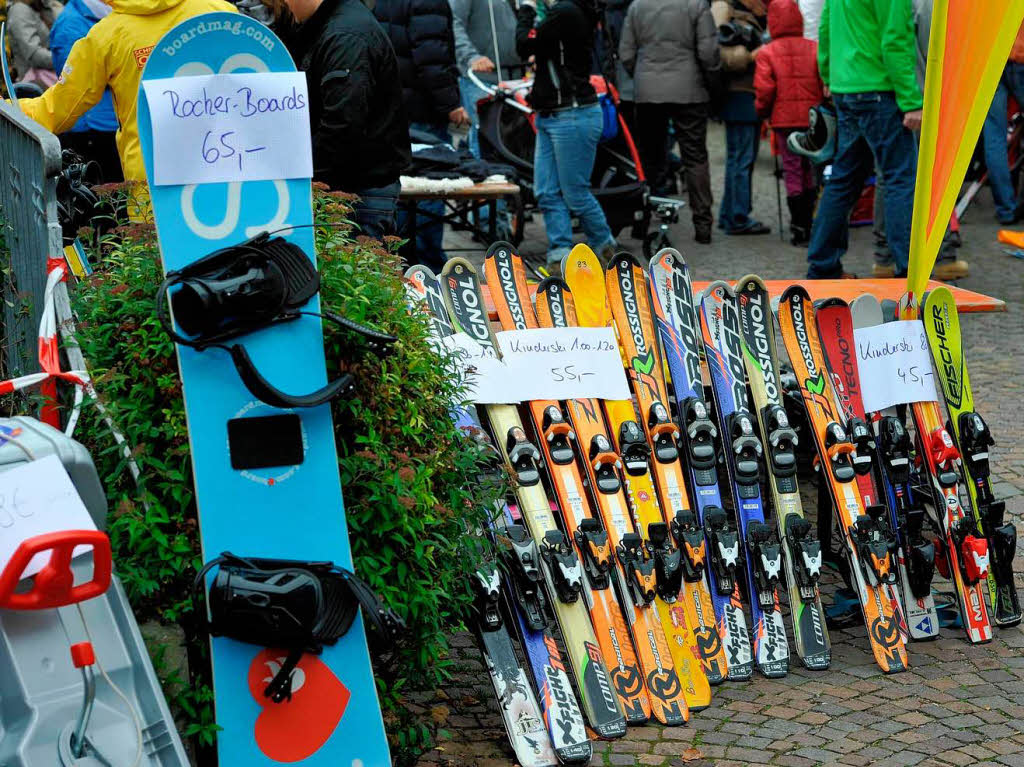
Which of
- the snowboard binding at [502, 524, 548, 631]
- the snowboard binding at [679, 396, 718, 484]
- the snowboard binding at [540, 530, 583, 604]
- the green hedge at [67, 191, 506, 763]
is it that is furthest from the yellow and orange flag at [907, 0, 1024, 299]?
the green hedge at [67, 191, 506, 763]

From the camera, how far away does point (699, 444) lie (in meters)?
4.03

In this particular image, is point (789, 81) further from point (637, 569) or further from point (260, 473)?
point (260, 473)

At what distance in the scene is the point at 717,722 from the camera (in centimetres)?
356

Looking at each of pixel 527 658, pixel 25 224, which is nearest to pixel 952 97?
pixel 527 658

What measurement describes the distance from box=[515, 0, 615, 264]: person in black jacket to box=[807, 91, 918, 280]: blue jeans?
1427mm

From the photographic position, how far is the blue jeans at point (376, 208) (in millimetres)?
5328

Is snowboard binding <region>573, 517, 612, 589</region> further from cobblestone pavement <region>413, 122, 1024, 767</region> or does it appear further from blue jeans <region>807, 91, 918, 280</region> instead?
blue jeans <region>807, 91, 918, 280</region>

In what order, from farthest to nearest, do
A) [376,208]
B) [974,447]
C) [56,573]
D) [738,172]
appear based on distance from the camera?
[738,172] → [376,208] → [974,447] → [56,573]

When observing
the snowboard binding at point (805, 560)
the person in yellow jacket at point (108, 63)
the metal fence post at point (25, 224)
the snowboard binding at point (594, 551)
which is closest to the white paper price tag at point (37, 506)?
the metal fence post at point (25, 224)

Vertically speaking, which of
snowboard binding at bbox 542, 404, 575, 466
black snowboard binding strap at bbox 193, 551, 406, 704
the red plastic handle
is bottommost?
snowboard binding at bbox 542, 404, 575, 466

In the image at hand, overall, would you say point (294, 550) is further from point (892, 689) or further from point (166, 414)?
point (892, 689)

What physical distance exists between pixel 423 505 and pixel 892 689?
66.7 inches

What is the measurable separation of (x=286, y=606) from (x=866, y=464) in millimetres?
2204

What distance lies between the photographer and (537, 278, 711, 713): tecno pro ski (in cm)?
365
